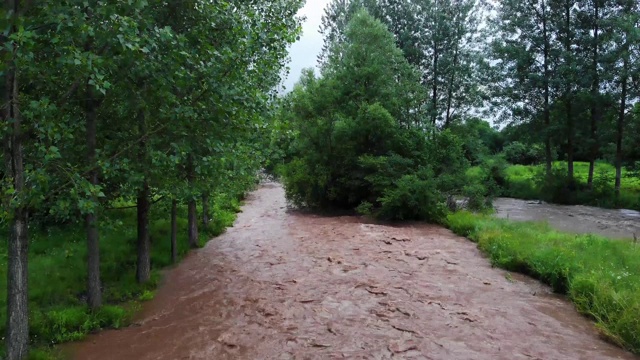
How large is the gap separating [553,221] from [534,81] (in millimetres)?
11439

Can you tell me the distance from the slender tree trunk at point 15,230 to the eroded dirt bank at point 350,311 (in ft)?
4.00

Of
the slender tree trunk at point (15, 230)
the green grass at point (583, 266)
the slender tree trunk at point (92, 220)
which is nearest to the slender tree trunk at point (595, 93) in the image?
the green grass at point (583, 266)

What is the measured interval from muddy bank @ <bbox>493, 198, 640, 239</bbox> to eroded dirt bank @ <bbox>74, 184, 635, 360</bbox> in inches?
305

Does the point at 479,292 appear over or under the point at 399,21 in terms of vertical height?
under

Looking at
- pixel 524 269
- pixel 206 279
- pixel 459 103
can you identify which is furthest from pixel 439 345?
pixel 459 103

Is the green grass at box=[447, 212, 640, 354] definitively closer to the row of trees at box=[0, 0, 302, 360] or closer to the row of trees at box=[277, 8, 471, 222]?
the row of trees at box=[277, 8, 471, 222]

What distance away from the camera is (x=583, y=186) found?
87.4 ft

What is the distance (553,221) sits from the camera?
791 inches

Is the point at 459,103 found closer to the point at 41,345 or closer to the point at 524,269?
the point at 524,269

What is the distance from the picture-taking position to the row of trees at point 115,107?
17.5 feet

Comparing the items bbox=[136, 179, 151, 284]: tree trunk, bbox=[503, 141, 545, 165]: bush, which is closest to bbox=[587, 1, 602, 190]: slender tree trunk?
bbox=[503, 141, 545, 165]: bush

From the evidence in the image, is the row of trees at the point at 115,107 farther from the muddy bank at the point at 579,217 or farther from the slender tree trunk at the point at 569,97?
the slender tree trunk at the point at 569,97

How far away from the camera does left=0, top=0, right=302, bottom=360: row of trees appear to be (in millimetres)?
5320

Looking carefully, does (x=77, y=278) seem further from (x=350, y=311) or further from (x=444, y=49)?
(x=444, y=49)
